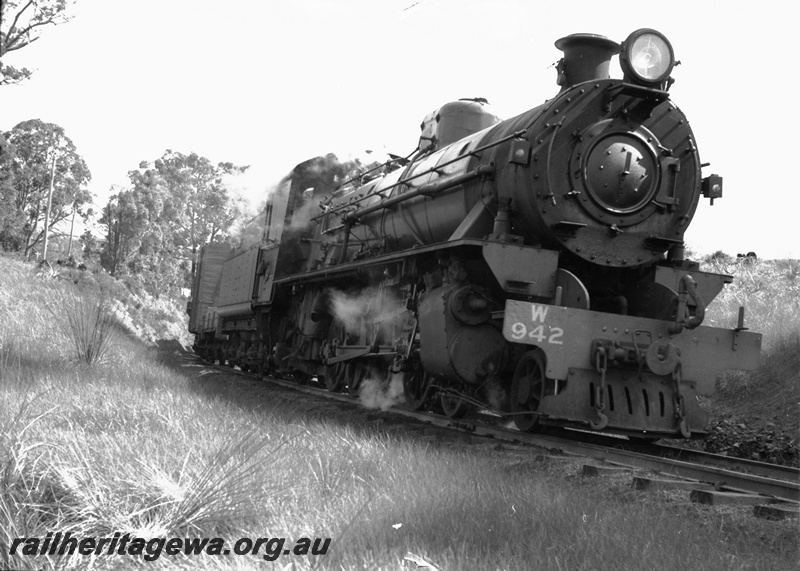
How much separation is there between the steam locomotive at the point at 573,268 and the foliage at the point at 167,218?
35.7 m

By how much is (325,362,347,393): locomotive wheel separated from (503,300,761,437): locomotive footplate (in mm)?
5292

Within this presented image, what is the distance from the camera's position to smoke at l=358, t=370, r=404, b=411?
10.2 meters

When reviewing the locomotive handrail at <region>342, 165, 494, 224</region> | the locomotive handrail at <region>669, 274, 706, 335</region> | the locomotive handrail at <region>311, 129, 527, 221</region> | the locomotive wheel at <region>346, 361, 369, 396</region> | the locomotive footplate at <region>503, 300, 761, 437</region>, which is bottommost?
the locomotive wheel at <region>346, 361, 369, 396</region>

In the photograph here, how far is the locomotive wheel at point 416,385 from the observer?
9.34m

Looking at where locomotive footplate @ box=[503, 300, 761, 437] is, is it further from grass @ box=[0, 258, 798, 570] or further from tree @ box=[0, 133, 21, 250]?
tree @ box=[0, 133, 21, 250]

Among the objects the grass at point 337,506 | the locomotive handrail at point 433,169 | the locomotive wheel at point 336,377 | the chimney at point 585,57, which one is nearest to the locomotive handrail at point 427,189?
the locomotive handrail at point 433,169

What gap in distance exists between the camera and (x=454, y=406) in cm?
877

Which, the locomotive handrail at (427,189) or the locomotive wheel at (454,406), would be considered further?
the locomotive wheel at (454,406)

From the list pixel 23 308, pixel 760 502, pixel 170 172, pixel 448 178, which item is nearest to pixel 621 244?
pixel 448 178

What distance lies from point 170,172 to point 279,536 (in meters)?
51.5

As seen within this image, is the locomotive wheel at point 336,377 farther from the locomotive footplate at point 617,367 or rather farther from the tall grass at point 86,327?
the locomotive footplate at point 617,367

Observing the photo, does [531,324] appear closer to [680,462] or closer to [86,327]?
[680,462]

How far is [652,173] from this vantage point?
7.54 m

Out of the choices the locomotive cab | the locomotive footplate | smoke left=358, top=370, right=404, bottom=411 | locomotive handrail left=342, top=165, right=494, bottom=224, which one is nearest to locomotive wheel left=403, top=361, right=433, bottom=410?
smoke left=358, top=370, right=404, bottom=411
